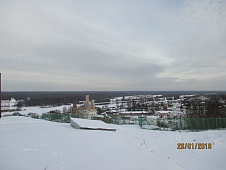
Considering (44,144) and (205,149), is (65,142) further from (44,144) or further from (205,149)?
(205,149)

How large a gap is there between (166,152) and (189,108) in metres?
34.2

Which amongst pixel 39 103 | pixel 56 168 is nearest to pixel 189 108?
pixel 56 168

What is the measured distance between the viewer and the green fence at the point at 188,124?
16422 millimetres

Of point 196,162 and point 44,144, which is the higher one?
point 44,144

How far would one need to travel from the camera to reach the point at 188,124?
1680 cm

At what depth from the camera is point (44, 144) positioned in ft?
25.6

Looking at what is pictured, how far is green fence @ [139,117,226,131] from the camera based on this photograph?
53.9 feet

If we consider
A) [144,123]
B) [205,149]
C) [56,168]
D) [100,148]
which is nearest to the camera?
[56,168]
